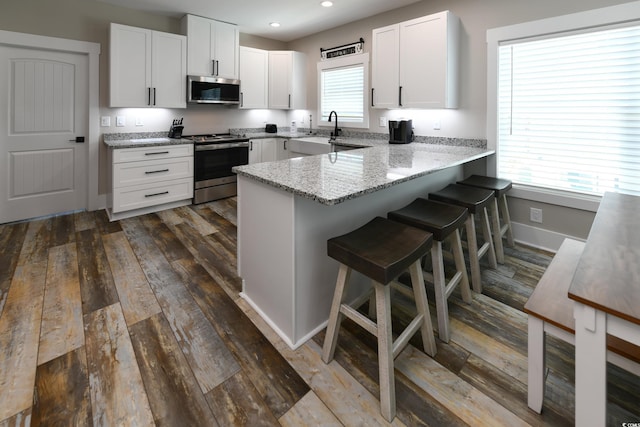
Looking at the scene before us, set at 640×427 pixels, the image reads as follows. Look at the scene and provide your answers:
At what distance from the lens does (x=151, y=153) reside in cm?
407

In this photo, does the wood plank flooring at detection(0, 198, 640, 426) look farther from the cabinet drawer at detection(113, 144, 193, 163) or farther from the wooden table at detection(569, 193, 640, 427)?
the cabinet drawer at detection(113, 144, 193, 163)

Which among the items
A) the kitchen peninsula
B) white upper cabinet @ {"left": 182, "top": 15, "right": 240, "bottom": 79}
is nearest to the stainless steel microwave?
white upper cabinet @ {"left": 182, "top": 15, "right": 240, "bottom": 79}

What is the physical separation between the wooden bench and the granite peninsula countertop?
81cm

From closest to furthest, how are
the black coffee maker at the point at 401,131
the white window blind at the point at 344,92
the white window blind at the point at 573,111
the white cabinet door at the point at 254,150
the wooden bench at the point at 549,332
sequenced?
the wooden bench at the point at 549,332
the white window blind at the point at 573,111
the black coffee maker at the point at 401,131
the white window blind at the point at 344,92
the white cabinet door at the point at 254,150

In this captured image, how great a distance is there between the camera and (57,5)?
3.71 metres

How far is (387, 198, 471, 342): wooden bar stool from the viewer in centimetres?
180

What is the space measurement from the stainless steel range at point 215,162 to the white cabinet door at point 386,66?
7.00 ft

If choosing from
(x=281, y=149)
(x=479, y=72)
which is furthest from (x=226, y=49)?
(x=479, y=72)

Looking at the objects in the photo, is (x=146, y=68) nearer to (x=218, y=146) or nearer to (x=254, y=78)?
(x=218, y=146)

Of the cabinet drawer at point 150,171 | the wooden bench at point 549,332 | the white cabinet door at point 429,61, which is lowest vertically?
the wooden bench at point 549,332

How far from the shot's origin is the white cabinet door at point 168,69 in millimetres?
4168

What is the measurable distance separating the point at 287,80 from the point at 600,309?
527 centimetres

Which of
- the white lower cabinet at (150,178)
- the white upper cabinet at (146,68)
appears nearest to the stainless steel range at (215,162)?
the white lower cabinet at (150,178)

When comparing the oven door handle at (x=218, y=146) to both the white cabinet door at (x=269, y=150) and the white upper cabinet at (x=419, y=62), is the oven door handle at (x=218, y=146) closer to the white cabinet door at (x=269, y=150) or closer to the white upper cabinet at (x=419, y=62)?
the white cabinet door at (x=269, y=150)
